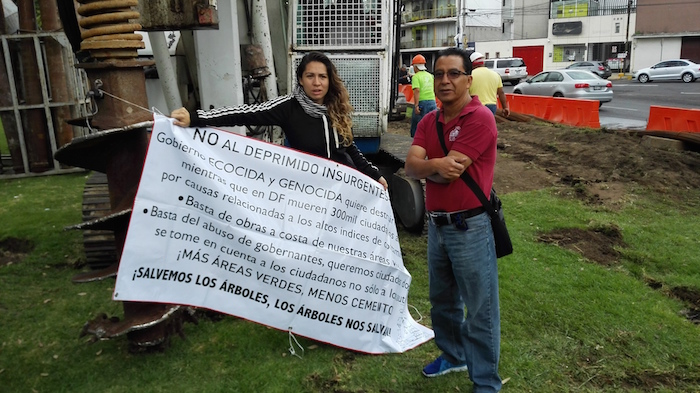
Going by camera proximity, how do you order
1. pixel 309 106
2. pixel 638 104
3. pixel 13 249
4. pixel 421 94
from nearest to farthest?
pixel 309 106, pixel 13 249, pixel 421 94, pixel 638 104

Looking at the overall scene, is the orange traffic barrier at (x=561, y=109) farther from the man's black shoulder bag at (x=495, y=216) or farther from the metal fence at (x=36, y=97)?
the man's black shoulder bag at (x=495, y=216)

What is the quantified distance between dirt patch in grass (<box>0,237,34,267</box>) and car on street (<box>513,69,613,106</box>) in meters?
20.4

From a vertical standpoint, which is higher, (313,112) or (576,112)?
(313,112)

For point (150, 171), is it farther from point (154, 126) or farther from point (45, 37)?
point (45, 37)

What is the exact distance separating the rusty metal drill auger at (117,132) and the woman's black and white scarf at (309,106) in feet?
3.21

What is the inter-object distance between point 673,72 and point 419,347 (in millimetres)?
38173

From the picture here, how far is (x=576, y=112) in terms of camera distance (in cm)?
1609

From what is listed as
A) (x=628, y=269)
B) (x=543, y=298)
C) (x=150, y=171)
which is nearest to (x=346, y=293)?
(x=150, y=171)

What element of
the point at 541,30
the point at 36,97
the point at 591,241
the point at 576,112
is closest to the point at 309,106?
the point at 591,241

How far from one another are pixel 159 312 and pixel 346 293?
1193 mm

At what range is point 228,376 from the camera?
3.88 m

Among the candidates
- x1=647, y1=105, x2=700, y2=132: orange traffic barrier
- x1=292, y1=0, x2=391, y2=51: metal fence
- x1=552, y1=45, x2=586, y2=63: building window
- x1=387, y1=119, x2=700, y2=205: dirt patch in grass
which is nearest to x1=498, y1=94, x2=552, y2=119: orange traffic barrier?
x1=647, y1=105, x2=700, y2=132: orange traffic barrier

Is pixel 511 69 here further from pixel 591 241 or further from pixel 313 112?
pixel 313 112

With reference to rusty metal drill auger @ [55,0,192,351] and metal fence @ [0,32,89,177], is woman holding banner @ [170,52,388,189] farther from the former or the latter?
metal fence @ [0,32,89,177]
